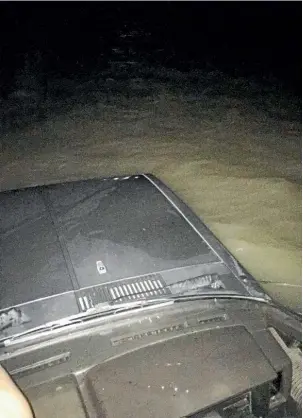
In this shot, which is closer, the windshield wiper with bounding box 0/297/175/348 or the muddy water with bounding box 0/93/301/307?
the windshield wiper with bounding box 0/297/175/348

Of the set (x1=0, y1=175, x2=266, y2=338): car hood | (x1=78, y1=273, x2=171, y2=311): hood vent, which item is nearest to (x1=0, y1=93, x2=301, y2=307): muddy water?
(x1=0, y1=175, x2=266, y2=338): car hood

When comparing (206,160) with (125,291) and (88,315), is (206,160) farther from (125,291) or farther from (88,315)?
(88,315)

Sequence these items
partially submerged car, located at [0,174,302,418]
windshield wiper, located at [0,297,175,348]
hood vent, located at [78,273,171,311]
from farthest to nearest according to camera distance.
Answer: hood vent, located at [78,273,171,311] < windshield wiper, located at [0,297,175,348] < partially submerged car, located at [0,174,302,418]

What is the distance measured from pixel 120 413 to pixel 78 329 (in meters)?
0.35

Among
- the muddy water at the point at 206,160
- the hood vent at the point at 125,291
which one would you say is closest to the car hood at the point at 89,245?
the hood vent at the point at 125,291

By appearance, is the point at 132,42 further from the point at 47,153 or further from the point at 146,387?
the point at 146,387

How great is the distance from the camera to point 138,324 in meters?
1.63

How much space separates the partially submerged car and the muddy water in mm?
1172

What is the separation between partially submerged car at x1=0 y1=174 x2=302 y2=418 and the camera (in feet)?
4.68

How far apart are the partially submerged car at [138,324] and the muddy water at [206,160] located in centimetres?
117

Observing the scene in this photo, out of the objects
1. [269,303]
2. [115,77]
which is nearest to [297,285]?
[269,303]

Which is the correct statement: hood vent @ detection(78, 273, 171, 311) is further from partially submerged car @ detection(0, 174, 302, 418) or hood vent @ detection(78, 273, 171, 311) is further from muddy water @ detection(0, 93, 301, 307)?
muddy water @ detection(0, 93, 301, 307)

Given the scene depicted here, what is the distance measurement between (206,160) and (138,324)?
12.4ft

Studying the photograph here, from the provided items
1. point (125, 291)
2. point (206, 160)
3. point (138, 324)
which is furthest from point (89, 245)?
point (206, 160)
